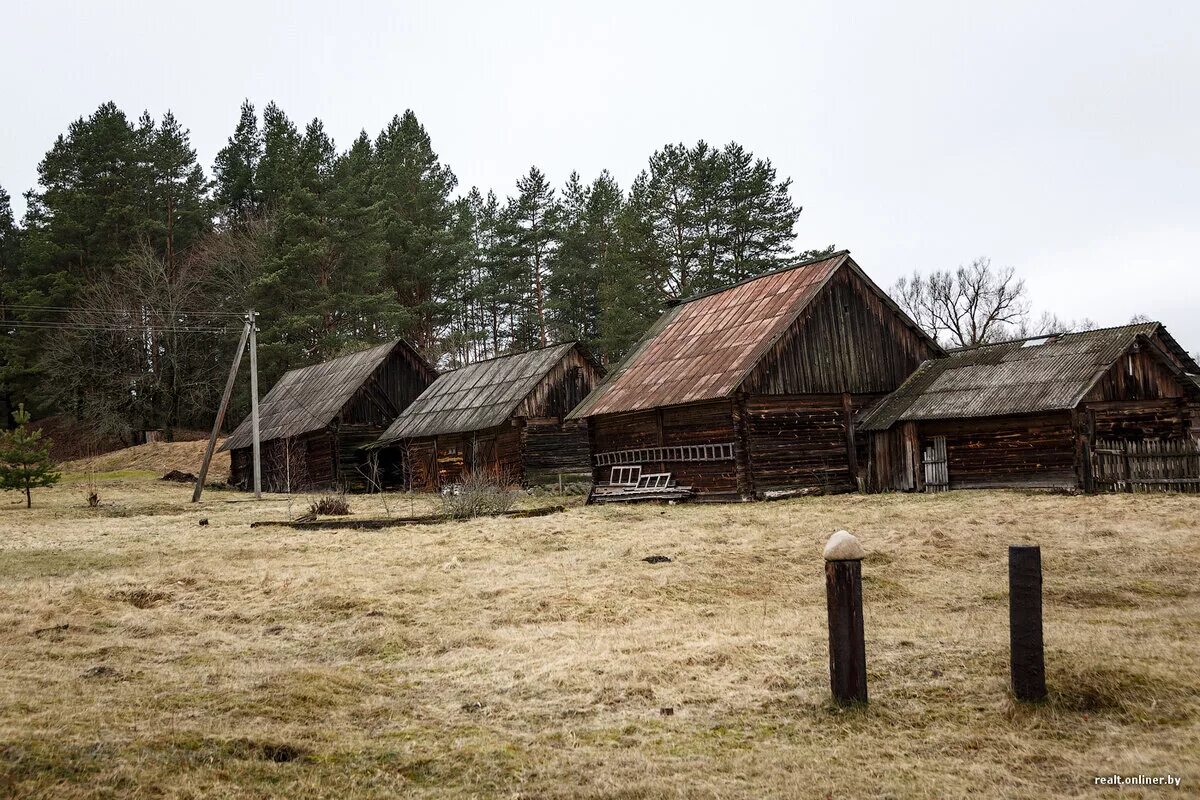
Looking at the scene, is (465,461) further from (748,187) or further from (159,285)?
(159,285)

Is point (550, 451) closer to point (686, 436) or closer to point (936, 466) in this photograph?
point (686, 436)

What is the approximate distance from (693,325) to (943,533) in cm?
1618

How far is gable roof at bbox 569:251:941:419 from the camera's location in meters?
26.0

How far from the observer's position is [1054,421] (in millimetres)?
22750

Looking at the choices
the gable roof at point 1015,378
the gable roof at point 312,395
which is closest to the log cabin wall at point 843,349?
the gable roof at point 1015,378

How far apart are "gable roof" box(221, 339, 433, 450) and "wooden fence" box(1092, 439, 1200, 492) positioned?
26.9m

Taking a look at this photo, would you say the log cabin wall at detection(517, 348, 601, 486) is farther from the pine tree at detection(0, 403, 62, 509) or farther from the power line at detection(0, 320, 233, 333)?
the power line at detection(0, 320, 233, 333)

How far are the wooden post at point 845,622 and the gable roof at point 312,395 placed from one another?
110ft

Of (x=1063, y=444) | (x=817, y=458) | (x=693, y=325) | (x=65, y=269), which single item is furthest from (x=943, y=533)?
(x=65, y=269)

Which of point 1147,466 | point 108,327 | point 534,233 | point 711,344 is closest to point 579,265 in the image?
point 534,233

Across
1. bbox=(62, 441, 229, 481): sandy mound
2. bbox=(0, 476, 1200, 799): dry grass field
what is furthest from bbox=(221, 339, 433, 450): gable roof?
bbox=(0, 476, 1200, 799): dry grass field

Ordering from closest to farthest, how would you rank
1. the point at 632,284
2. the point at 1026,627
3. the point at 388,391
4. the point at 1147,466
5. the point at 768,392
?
the point at 1026,627 → the point at 1147,466 → the point at 768,392 → the point at 388,391 → the point at 632,284

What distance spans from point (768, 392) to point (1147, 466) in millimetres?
8629

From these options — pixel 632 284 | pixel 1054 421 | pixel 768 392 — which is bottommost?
pixel 1054 421
